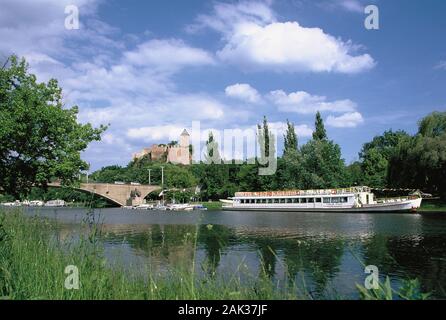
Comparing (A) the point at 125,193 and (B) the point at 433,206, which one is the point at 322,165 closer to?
(B) the point at 433,206

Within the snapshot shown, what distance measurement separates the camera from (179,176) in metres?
135

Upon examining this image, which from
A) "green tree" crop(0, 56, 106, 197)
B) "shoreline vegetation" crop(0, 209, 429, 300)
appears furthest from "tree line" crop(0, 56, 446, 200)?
"shoreline vegetation" crop(0, 209, 429, 300)

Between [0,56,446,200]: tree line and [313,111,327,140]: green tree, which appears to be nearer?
[0,56,446,200]: tree line

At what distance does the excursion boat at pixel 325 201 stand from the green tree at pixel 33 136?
51.2m

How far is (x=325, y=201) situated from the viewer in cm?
7931

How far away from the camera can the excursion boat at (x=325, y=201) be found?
65750 mm

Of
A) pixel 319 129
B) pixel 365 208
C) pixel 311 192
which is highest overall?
pixel 319 129

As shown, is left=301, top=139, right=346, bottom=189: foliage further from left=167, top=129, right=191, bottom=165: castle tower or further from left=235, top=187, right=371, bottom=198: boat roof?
left=167, top=129, right=191, bottom=165: castle tower

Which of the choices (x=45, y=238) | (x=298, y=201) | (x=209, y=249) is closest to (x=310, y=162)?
(x=298, y=201)

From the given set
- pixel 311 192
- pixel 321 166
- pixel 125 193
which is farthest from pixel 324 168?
pixel 125 193

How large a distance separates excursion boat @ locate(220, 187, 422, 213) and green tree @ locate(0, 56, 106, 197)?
168 ft

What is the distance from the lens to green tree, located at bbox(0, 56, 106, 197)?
2594 centimetres

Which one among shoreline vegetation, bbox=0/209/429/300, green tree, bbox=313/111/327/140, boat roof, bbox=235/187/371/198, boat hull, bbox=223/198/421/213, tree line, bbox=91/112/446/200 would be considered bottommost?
boat hull, bbox=223/198/421/213

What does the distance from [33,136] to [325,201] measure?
61.0 m
